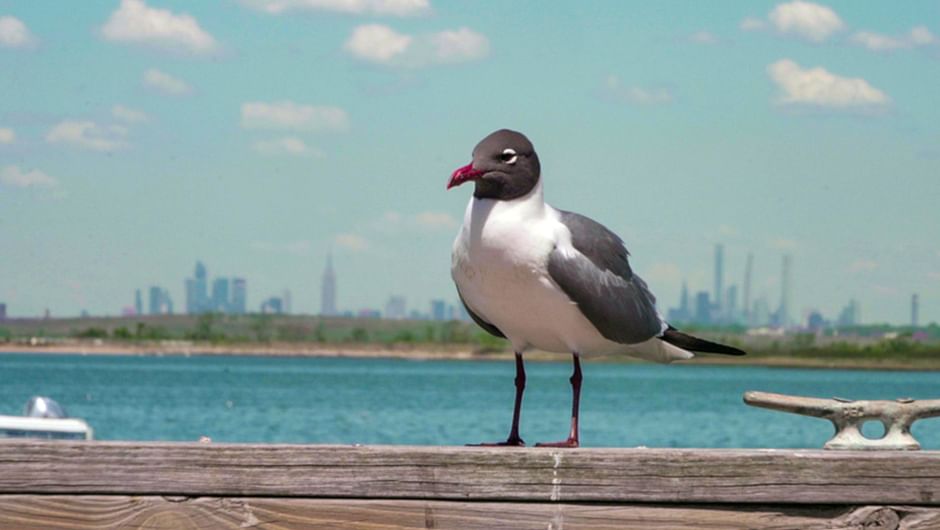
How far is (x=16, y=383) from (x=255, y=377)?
32.6m

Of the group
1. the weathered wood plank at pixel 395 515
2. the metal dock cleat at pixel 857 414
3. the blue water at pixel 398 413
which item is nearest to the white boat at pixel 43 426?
the blue water at pixel 398 413

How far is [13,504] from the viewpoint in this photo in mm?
3768

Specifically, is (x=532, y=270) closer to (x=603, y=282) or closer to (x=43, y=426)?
(x=603, y=282)

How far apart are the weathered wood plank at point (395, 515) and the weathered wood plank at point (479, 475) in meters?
0.02

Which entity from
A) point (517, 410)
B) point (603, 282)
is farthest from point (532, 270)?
point (517, 410)

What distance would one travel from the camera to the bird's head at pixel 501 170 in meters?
4.47

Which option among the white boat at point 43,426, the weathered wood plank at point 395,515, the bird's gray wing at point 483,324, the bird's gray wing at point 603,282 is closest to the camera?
the weathered wood plank at point 395,515

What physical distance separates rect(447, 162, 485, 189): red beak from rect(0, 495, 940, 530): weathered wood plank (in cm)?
107

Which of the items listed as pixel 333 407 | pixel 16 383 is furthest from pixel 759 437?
pixel 16 383

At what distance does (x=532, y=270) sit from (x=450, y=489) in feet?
3.07

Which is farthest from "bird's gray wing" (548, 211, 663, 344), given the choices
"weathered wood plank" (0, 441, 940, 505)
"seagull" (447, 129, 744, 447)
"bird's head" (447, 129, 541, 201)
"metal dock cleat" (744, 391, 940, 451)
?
"weathered wood plank" (0, 441, 940, 505)

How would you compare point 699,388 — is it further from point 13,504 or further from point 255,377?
point 13,504

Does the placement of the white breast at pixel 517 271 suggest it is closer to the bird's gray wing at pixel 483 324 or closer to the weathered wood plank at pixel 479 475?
the bird's gray wing at pixel 483 324

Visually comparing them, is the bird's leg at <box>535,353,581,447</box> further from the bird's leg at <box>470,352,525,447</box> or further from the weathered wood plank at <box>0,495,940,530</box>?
the weathered wood plank at <box>0,495,940,530</box>
